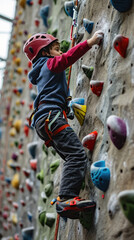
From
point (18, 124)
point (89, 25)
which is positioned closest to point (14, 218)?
point (18, 124)

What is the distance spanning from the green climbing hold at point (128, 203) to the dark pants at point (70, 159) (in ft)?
1.64

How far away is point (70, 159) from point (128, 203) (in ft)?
1.97

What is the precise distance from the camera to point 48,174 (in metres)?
2.93

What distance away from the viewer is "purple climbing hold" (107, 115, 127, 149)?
4.84 feet

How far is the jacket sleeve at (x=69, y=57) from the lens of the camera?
1868 mm

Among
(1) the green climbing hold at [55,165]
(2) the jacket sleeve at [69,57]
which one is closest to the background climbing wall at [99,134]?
(1) the green climbing hold at [55,165]

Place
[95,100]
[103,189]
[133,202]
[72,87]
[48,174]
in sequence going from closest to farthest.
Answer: [133,202] → [103,189] → [95,100] → [72,87] → [48,174]

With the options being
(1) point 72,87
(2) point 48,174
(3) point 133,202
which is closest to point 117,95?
(3) point 133,202

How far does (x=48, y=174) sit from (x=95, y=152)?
1.18 meters

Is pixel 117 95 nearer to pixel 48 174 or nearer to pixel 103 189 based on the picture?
pixel 103 189

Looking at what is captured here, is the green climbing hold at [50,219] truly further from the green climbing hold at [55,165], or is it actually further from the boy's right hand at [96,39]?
the boy's right hand at [96,39]

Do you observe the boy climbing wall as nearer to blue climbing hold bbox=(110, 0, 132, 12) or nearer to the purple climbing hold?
blue climbing hold bbox=(110, 0, 132, 12)

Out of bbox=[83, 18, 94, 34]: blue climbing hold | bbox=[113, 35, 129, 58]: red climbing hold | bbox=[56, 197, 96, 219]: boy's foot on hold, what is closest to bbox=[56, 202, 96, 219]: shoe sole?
bbox=[56, 197, 96, 219]: boy's foot on hold

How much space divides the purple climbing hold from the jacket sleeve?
0.52 m
